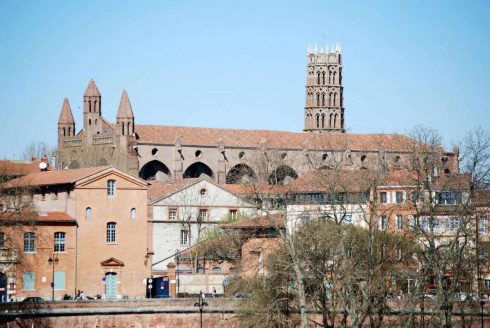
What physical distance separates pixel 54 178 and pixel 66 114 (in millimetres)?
75093

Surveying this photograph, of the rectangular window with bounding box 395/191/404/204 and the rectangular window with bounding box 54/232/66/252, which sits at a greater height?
the rectangular window with bounding box 395/191/404/204

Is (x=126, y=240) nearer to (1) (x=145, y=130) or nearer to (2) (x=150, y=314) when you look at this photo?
(2) (x=150, y=314)

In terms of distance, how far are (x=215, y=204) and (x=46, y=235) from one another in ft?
69.2

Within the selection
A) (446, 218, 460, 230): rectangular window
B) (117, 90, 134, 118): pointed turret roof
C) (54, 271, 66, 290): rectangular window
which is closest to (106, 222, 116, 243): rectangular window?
(54, 271, 66, 290): rectangular window

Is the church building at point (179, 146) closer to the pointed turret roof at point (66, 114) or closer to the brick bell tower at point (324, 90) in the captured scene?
the pointed turret roof at point (66, 114)

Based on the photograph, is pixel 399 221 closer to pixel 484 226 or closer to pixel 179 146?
pixel 484 226

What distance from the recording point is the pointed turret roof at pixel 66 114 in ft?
523

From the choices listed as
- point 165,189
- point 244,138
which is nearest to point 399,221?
point 165,189

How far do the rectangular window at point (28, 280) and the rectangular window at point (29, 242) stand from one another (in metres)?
1.50

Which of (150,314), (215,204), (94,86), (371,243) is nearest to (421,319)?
(371,243)

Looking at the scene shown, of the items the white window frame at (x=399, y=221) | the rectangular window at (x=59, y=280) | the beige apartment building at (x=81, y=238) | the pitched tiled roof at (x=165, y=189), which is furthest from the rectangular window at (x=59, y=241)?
the white window frame at (x=399, y=221)

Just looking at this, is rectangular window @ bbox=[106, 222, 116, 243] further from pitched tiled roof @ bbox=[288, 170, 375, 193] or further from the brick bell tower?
the brick bell tower

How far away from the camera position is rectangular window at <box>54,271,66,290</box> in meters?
78.5

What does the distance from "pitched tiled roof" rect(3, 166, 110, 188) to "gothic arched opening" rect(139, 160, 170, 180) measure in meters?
52.6
